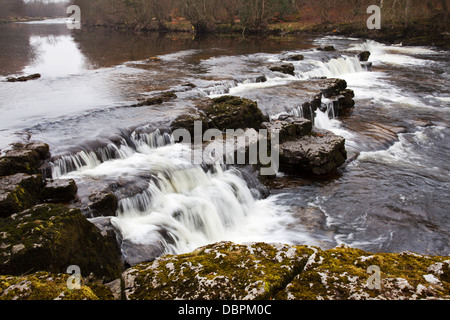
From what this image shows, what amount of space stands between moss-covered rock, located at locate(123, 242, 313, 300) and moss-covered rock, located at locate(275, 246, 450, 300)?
118 millimetres

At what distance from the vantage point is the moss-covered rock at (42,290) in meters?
2.19

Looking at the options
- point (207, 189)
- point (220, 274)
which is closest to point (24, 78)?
point (207, 189)

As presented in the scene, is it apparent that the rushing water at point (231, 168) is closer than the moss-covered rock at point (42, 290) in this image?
No

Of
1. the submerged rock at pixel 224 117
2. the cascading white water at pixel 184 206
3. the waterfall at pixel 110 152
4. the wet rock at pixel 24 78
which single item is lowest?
the cascading white water at pixel 184 206

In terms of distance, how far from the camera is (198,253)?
3043 mm

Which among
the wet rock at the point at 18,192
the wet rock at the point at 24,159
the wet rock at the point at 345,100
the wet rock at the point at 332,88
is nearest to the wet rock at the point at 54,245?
Answer: the wet rock at the point at 18,192

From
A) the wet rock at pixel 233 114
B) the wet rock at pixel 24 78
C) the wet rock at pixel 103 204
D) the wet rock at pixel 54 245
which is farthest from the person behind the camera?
the wet rock at pixel 24 78

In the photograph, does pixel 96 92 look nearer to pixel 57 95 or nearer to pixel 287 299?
pixel 57 95

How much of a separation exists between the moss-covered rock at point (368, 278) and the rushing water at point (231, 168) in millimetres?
3447

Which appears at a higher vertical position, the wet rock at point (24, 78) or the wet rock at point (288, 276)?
the wet rock at point (24, 78)

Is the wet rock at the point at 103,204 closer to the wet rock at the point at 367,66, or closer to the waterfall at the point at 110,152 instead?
the waterfall at the point at 110,152

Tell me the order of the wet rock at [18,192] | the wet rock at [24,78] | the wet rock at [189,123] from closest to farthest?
the wet rock at [18,192] < the wet rock at [189,123] < the wet rock at [24,78]

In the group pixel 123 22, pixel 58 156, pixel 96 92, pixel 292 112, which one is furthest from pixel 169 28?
pixel 58 156
